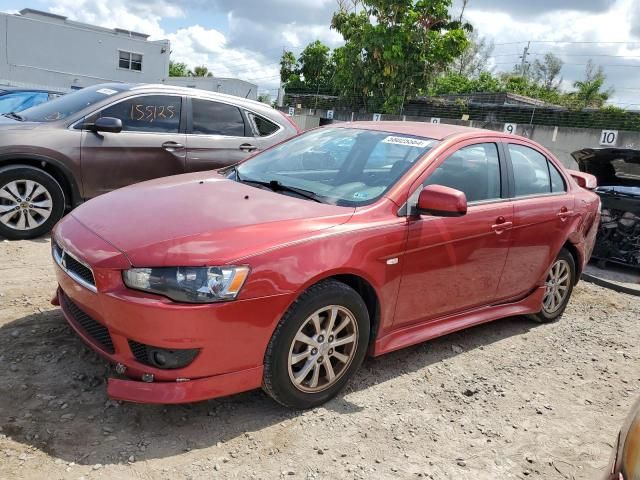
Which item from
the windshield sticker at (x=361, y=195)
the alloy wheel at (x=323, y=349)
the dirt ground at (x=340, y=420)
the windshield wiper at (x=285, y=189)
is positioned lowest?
the dirt ground at (x=340, y=420)

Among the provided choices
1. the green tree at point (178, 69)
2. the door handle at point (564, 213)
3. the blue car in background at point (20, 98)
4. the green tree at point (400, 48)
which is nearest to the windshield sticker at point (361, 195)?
the door handle at point (564, 213)

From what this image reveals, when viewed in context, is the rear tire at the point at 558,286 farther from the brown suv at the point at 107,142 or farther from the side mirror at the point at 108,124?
the side mirror at the point at 108,124

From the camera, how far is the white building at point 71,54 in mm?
34719

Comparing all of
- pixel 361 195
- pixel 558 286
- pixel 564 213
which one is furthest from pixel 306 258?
pixel 558 286

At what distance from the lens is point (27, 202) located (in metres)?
5.64

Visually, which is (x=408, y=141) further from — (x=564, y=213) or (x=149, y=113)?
(x=149, y=113)

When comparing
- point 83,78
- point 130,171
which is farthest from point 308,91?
point 130,171

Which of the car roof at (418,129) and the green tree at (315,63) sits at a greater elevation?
the green tree at (315,63)

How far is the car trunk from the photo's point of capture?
278 inches

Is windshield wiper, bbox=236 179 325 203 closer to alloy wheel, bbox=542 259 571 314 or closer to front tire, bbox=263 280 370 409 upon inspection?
front tire, bbox=263 280 370 409

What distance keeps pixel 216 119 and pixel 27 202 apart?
2222mm

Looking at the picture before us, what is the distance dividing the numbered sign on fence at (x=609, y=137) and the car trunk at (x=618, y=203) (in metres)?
6.20

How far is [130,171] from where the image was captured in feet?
20.1

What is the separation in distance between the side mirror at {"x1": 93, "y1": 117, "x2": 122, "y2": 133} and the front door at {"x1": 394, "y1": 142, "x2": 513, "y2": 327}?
3531mm
